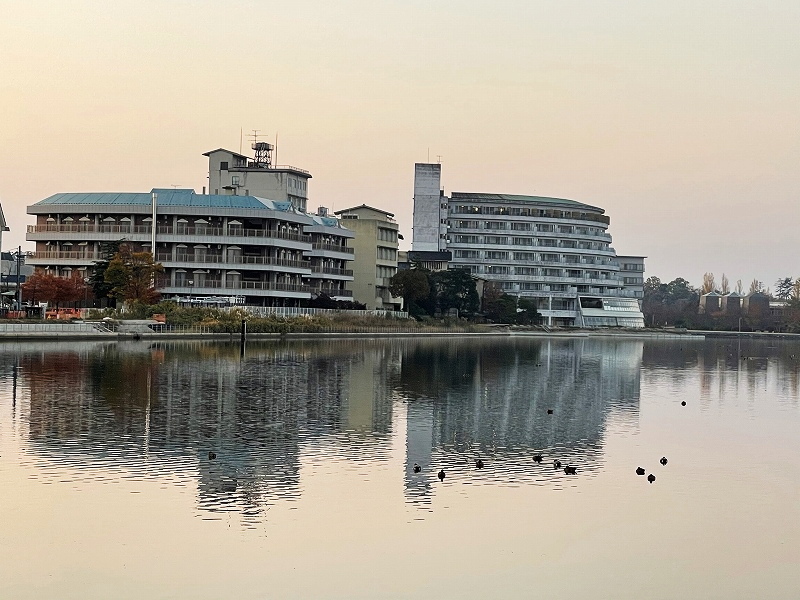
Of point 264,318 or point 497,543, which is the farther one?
point 264,318

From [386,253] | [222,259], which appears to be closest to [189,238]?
[222,259]

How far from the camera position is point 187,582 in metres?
20.9

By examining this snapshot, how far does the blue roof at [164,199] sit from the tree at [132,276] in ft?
60.9

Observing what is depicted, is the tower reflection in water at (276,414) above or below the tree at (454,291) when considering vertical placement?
below

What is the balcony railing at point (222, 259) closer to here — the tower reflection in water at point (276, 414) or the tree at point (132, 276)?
the tree at point (132, 276)

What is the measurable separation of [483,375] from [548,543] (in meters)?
48.2

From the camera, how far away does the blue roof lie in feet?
424

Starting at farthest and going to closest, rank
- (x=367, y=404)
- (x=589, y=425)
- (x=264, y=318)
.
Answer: (x=264, y=318) → (x=367, y=404) → (x=589, y=425)

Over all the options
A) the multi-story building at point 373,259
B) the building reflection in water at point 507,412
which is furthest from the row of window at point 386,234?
the building reflection in water at point 507,412

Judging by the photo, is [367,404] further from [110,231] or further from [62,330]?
[110,231]

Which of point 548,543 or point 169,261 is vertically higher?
point 169,261

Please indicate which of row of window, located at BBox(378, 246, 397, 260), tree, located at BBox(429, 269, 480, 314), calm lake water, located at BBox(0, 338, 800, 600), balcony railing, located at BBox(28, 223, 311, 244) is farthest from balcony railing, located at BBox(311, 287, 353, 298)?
calm lake water, located at BBox(0, 338, 800, 600)

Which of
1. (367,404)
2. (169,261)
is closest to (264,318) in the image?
(169,261)

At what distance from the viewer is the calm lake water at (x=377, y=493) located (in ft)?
71.9
